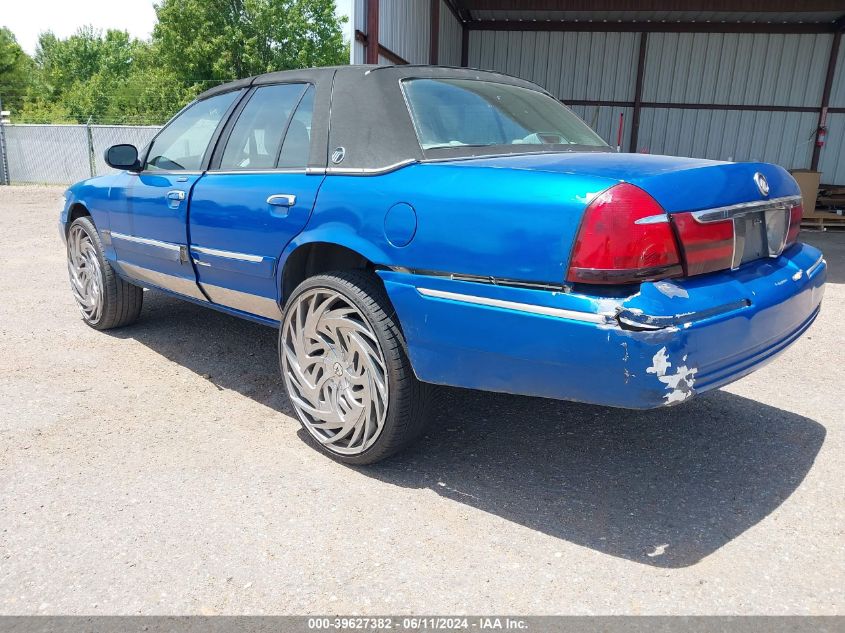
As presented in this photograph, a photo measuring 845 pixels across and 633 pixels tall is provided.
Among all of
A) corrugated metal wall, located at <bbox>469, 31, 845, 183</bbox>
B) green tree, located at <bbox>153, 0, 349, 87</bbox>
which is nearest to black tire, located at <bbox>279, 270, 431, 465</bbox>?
corrugated metal wall, located at <bbox>469, 31, 845, 183</bbox>

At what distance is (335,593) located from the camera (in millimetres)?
2043

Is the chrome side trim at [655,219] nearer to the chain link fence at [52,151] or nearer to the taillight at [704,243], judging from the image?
the taillight at [704,243]

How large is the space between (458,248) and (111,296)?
3213 millimetres

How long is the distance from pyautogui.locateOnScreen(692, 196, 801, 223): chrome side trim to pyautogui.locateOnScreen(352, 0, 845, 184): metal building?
39.8ft

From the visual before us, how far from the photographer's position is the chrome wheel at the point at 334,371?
8.80ft

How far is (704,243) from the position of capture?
2.16m

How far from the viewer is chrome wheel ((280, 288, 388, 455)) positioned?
8.80 feet

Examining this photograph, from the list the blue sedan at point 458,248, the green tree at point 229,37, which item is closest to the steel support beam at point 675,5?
the blue sedan at point 458,248

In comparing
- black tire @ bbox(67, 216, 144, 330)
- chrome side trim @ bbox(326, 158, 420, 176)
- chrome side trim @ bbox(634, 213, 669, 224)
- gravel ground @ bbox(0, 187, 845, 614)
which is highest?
chrome side trim @ bbox(326, 158, 420, 176)

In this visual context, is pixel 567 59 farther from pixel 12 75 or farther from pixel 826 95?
pixel 12 75

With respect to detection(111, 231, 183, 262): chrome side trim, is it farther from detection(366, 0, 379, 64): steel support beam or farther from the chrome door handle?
detection(366, 0, 379, 64): steel support beam

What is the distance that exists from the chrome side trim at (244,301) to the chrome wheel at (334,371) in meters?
0.22

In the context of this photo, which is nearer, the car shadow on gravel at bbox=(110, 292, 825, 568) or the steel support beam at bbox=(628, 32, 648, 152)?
the car shadow on gravel at bbox=(110, 292, 825, 568)

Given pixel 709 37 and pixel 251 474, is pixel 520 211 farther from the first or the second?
pixel 709 37
